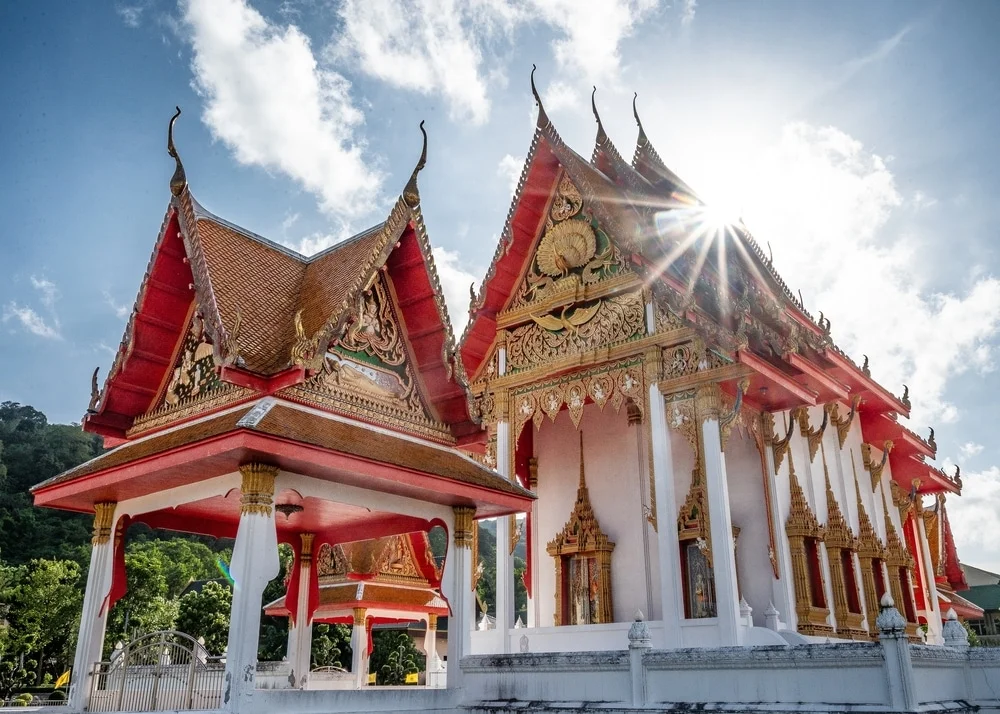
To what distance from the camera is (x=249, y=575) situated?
6.21 metres

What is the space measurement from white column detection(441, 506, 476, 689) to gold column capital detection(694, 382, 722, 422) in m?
4.46

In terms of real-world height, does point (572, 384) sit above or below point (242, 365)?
above

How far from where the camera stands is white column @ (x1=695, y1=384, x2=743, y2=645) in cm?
1020

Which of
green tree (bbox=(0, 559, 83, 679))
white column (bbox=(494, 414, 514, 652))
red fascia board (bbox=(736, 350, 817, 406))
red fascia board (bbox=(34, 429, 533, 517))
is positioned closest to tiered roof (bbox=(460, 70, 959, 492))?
red fascia board (bbox=(736, 350, 817, 406))

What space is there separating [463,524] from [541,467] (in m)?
6.21

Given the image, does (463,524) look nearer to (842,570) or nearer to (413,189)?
(413,189)

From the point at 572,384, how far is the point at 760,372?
Answer: 9.62 ft

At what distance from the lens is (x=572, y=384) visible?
12.7 meters

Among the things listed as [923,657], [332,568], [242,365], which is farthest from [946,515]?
[242,365]

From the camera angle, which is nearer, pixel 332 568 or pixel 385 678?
pixel 332 568

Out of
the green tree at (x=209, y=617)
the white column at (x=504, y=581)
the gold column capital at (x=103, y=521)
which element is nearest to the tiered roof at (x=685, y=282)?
the white column at (x=504, y=581)

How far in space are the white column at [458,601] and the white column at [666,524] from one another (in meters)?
3.84

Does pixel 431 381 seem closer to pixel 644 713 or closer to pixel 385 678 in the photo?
pixel 644 713

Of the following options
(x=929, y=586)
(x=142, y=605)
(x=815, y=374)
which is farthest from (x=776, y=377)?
(x=142, y=605)
